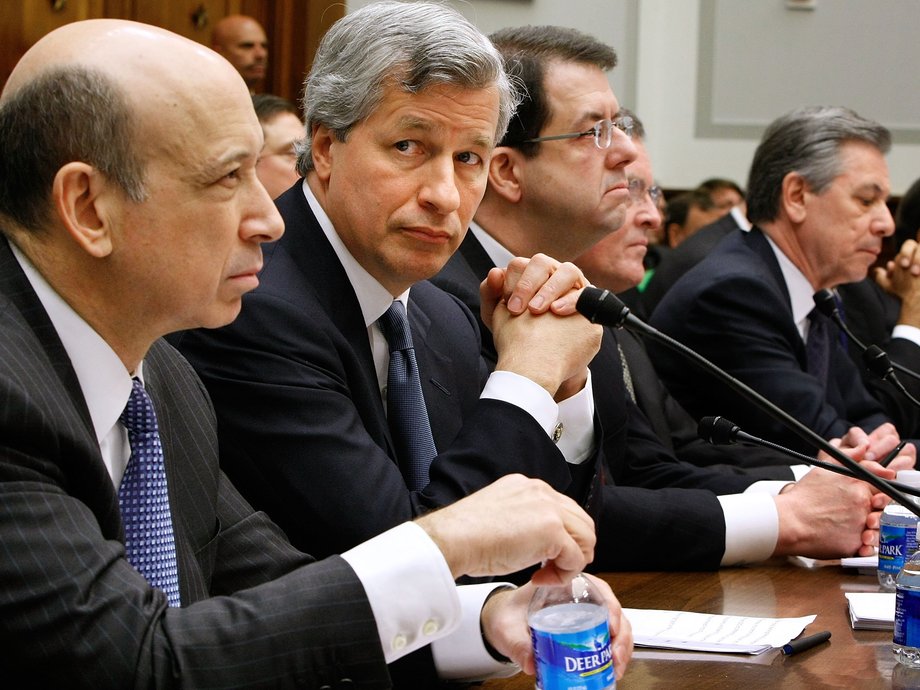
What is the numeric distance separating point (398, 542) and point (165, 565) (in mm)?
295

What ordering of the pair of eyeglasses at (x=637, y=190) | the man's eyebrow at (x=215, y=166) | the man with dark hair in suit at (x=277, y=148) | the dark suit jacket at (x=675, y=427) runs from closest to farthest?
the man's eyebrow at (x=215, y=166) < the dark suit jacket at (x=675, y=427) < the pair of eyeglasses at (x=637, y=190) < the man with dark hair in suit at (x=277, y=148)

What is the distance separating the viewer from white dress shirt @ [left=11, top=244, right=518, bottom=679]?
4.11 ft

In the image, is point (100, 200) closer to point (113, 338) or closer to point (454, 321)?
point (113, 338)

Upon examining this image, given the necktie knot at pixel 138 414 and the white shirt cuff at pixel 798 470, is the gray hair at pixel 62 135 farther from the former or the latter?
the white shirt cuff at pixel 798 470

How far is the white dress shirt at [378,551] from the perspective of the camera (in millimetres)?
1254

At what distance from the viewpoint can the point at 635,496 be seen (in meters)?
2.24

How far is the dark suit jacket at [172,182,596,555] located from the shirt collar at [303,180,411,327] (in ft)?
0.28

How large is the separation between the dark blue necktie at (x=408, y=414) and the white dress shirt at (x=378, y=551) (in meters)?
0.51

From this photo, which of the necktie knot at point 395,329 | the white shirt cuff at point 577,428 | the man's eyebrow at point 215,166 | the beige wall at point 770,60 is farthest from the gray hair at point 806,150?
the beige wall at point 770,60

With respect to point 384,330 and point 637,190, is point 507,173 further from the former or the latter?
point 384,330

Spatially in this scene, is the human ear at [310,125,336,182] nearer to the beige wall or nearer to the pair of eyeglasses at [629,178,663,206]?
the pair of eyeglasses at [629,178,663,206]

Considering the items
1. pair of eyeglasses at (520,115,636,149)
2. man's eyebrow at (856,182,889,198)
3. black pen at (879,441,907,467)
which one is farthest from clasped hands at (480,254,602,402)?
man's eyebrow at (856,182,889,198)

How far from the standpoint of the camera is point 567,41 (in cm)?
271

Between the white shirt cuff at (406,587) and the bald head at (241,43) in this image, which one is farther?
the bald head at (241,43)
